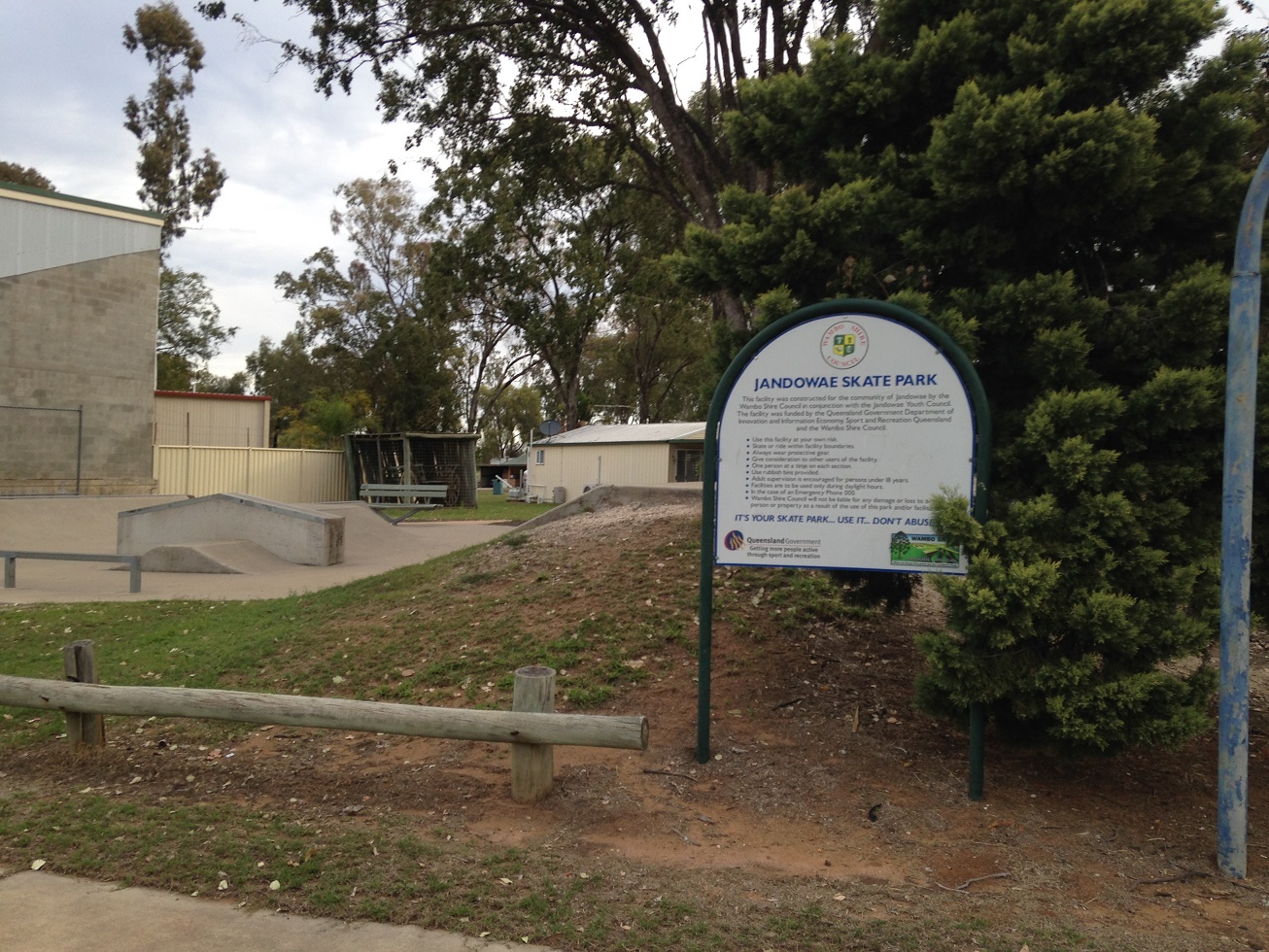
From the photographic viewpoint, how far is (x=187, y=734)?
6492 millimetres

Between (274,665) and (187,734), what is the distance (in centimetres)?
129

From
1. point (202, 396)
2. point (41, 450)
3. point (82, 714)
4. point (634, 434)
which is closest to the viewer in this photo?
point (82, 714)

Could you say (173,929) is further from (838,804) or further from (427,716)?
(838,804)

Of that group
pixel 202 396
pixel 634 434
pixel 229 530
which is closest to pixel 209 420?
pixel 202 396

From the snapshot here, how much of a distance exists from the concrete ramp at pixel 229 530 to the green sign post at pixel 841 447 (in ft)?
38.2

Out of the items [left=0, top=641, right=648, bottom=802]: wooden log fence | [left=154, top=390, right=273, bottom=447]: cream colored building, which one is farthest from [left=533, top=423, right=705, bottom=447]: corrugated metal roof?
[left=0, top=641, right=648, bottom=802]: wooden log fence

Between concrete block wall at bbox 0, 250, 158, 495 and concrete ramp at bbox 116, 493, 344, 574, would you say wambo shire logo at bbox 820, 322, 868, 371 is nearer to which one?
concrete ramp at bbox 116, 493, 344, 574

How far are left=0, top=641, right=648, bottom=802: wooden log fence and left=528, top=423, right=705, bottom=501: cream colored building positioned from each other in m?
30.9

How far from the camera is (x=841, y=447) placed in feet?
17.4

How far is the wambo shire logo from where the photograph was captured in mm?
5281

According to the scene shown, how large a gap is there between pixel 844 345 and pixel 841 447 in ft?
1.79

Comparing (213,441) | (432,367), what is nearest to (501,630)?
(213,441)

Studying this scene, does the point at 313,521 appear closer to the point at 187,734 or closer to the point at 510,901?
the point at 187,734

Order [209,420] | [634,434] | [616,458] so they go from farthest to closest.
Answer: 1. [634,434]
2. [616,458]
3. [209,420]
